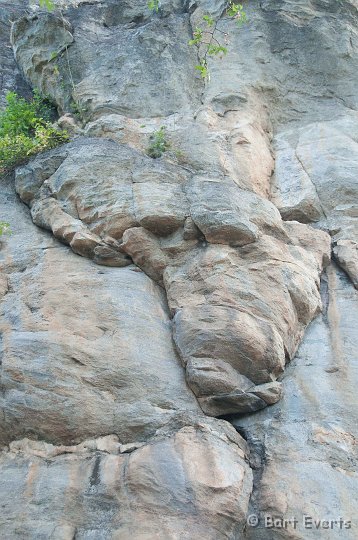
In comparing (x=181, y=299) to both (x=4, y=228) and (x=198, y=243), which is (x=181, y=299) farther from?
(x=4, y=228)

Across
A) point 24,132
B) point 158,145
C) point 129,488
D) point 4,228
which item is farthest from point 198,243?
point 24,132

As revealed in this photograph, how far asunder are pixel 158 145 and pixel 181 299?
318 centimetres

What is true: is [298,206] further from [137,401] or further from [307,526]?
[307,526]

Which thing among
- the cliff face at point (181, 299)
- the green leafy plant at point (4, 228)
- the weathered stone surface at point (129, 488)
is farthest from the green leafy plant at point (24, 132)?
the weathered stone surface at point (129, 488)

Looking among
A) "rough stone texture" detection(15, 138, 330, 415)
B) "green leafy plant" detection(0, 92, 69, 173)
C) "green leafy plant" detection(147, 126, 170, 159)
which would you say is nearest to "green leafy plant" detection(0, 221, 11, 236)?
"rough stone texture" detection(15, 138, 330, 415)

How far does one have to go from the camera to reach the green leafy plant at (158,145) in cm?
990

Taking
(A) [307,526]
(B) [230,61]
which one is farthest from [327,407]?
(B) [230,61]

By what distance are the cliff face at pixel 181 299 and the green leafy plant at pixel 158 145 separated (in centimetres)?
12

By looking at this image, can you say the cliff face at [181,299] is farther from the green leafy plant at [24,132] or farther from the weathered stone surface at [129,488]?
the green leafy plant at [24,132]

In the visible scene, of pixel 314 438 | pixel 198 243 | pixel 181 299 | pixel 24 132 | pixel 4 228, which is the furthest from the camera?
pixel 24 132

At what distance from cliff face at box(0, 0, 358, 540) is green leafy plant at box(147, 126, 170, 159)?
118mm

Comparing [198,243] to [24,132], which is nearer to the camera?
[198,243]

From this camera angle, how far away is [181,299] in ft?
25.4

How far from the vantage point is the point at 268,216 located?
8.66 metres
